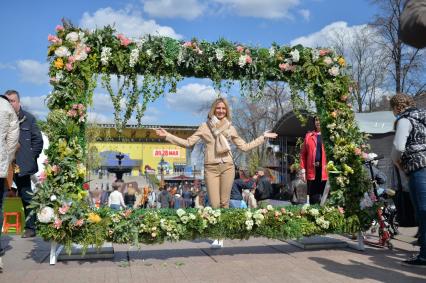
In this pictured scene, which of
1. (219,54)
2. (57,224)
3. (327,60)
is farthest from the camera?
(327,60)

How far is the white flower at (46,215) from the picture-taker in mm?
5074

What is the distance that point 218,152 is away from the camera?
637 centimetres

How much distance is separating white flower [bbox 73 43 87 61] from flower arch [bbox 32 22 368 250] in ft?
0.04

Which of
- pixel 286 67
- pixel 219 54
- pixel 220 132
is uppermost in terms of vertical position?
pixel 219 54

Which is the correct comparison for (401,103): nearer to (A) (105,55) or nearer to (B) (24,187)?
(A) (105,55)

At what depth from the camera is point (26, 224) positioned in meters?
7.27

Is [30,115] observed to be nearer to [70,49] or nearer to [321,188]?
[70,49]

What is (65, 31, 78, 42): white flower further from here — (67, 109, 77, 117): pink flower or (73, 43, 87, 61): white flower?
(67, 109, 77, 117): pink flower

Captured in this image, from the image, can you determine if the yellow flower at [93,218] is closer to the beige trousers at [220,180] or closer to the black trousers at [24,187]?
the beige trousers at [220,180]

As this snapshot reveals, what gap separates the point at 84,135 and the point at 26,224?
8.53 ft

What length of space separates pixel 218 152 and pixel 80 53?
2.34 m

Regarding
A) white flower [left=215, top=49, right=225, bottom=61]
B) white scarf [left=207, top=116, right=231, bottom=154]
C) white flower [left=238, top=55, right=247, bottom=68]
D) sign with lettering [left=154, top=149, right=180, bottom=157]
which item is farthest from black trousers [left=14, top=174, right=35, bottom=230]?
sign with lettering [left=154, top=149, right=180, bottom=157]

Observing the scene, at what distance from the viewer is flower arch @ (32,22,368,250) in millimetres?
5297

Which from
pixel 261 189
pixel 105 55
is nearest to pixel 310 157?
pixel 105 55
